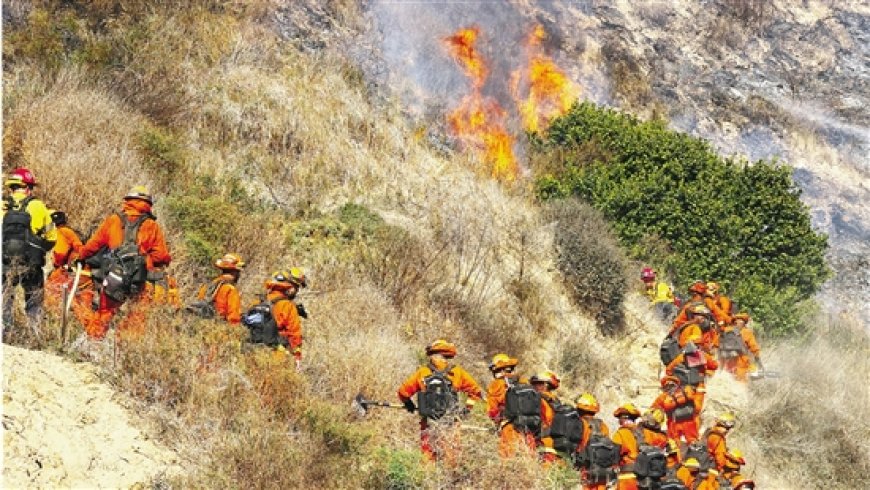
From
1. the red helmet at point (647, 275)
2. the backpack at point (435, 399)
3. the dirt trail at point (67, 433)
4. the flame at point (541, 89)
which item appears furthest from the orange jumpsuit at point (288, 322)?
the flame at point (541, 89)

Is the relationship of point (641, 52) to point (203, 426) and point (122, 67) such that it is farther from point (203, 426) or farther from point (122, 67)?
point (203, 426)

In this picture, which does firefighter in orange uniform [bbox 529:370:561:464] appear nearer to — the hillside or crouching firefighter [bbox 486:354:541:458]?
crouching firefighter [bbox 486:354:541:458]

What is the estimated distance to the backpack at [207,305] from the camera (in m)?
8.30

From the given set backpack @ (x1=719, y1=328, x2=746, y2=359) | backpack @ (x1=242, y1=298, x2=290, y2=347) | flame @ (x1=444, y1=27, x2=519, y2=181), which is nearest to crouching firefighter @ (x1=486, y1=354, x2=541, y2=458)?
backpack @ (x1=242, y1=298, x2=290, y2=347)

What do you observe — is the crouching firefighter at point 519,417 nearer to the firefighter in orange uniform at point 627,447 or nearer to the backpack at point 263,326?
the firefighter in orange uniform at point 627,447

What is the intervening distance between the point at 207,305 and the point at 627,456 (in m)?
4.27

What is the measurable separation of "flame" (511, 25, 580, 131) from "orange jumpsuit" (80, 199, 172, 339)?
12.6 m

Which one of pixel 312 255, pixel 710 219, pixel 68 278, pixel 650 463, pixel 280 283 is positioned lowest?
pixel 312 255

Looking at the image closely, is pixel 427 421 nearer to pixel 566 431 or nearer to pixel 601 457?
pixel 566 431

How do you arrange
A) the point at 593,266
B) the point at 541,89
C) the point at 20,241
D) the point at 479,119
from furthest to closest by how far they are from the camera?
the point at 541,89
the point at 479,119
the point at 593,266
the point at 20,241

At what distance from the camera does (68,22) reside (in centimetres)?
1445

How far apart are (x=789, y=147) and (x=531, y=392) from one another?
2007 cm

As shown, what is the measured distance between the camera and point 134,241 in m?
8.14

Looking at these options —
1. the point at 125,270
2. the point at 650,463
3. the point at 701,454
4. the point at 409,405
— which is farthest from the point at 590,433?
the point at 125,270
